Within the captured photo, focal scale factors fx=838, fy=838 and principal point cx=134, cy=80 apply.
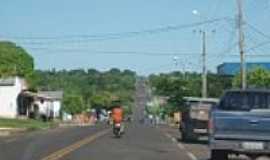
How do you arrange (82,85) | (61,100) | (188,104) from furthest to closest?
1. (82,85)
2. (61,100)
3. (188,104)

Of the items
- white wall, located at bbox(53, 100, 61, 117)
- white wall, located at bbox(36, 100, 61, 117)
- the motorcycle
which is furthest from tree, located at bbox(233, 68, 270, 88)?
white wall, located at bbox(53, 100, 61, 117)

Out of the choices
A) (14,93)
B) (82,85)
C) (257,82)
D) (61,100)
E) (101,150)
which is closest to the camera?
(101,150)

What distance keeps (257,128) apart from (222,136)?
3.11 ft

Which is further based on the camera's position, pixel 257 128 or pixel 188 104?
pixel 188 104

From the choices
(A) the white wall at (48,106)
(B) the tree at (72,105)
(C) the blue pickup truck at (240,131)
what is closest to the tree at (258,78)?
(A) the white wall at (48,106)

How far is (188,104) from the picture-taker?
42188 mm

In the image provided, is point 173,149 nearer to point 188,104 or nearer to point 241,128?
point 188,104

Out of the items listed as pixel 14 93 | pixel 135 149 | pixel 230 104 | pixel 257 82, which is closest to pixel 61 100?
pixel 14 93

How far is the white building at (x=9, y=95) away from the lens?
92.3 m

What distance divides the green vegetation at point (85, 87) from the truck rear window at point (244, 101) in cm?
13360

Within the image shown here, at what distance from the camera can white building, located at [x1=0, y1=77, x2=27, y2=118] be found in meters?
92.3

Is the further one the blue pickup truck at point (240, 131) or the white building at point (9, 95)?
the white building at point (9, 95)

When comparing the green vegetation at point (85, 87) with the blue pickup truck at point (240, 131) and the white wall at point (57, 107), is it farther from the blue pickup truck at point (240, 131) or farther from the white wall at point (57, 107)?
the blue pickup truck at point (240, 131)

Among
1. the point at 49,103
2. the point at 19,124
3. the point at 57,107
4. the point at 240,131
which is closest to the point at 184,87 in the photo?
the point at 49,103
